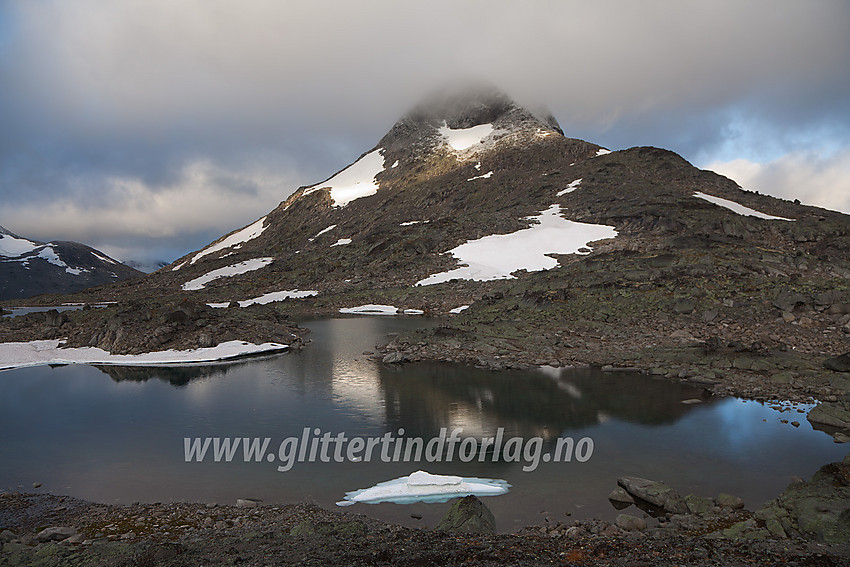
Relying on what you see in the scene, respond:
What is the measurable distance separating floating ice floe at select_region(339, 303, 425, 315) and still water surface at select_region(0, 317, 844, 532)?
2995cm

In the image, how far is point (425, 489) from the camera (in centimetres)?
1528

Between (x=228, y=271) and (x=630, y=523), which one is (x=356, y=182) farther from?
(x=630, y=523)

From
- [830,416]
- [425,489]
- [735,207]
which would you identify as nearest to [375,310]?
[830,416]

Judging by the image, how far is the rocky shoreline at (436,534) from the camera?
9.39 meters

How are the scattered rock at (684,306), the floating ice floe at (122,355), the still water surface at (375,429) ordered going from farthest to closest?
the scattered rock at (684,306), the floating ice floe at (122,355), the still water surface at (375,429)

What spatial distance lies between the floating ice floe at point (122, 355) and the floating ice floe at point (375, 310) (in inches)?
1037

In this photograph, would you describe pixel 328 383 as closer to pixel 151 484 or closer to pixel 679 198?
pixel 151 484

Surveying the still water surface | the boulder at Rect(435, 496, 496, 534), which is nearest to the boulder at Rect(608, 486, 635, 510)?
the still water surface

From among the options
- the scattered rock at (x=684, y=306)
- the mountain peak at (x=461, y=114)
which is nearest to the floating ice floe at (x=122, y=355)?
the scattered rock at (x=684, y=306)

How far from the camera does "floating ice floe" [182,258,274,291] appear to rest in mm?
105375

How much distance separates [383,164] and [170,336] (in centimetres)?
12839

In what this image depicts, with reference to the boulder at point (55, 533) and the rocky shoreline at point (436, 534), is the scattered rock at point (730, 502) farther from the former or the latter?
the boulder at point (55, 533)

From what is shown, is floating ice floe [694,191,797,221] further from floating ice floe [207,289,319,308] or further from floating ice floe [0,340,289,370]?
floating ice floe [0,340,289,370]

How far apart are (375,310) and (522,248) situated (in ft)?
91.7
